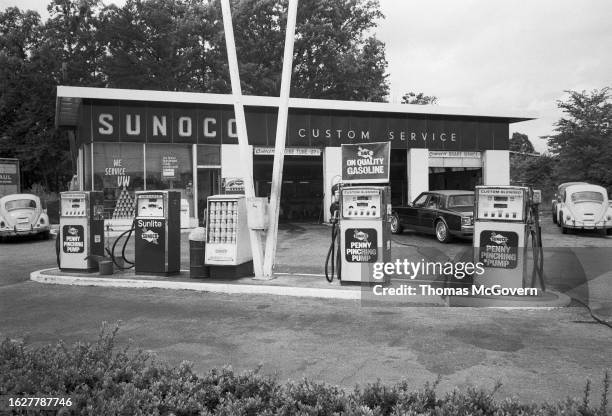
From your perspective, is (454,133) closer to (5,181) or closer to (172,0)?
(172,0)

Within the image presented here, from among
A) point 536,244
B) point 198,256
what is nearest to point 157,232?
point 198,256

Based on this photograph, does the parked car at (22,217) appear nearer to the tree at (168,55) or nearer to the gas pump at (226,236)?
the gas pump at (226,236)

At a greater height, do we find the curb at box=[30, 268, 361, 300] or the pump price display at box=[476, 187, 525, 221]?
the pump price display at box=[476, 187, 525, 221]

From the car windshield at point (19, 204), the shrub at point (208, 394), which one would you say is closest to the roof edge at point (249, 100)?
the car windshield at point (19, 204)

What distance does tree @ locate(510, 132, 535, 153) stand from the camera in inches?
2884

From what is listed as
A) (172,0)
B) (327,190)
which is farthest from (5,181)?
(327,190)

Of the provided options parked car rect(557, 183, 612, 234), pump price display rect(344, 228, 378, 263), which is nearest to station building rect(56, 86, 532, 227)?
parked car rect(557, 183, 612, 234)

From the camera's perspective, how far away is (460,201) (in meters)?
16.0

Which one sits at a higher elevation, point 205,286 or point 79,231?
point 79,231

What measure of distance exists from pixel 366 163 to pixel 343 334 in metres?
3.70

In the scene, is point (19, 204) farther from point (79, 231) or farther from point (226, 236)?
point (226, 236)

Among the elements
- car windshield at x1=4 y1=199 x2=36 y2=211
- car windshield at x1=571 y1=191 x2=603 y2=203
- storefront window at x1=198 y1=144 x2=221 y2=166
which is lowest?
car windshield at x1=4 y1=199 x2=36 y2=211

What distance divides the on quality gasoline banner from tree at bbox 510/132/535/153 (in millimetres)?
68115

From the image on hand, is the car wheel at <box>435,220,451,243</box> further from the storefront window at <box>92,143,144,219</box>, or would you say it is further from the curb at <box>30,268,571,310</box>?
the storefront window at <box>92,143,144,219</box>
